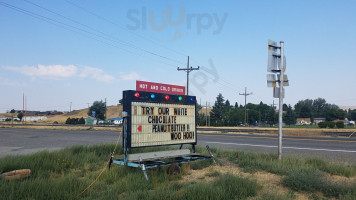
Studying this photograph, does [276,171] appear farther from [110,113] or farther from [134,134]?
[110,113]

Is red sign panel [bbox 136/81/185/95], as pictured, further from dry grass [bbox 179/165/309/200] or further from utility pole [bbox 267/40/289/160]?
utility pole [bbox 267/40/289/160]

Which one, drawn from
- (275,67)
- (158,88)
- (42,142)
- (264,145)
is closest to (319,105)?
(264,145)

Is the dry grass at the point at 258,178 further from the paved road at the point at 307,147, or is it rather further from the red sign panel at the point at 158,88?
the paved road at the point at 307,147

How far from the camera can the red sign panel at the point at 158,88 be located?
843 cm

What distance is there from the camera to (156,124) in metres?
8.55

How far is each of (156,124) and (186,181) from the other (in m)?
2.16

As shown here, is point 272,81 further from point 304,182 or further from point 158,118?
point 304,182

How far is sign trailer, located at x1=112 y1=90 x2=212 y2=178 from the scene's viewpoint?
25.7 feet

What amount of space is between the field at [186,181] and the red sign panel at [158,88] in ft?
7.79

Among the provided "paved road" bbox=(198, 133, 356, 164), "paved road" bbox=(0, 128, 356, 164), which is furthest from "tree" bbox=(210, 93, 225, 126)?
"paved road" bbox=(198, 133, 356, 164)

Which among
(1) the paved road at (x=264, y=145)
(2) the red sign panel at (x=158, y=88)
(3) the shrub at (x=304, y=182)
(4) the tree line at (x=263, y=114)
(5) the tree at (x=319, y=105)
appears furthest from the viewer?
(5) the tree at (x=319, y=105)

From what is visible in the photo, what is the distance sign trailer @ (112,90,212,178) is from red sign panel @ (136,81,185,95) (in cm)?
19

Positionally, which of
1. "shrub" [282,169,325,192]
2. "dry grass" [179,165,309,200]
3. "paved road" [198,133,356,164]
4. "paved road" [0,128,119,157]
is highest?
"shrub" [282,169,325,192]

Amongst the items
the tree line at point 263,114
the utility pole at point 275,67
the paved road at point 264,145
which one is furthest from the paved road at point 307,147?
the tree line at point 263,114
